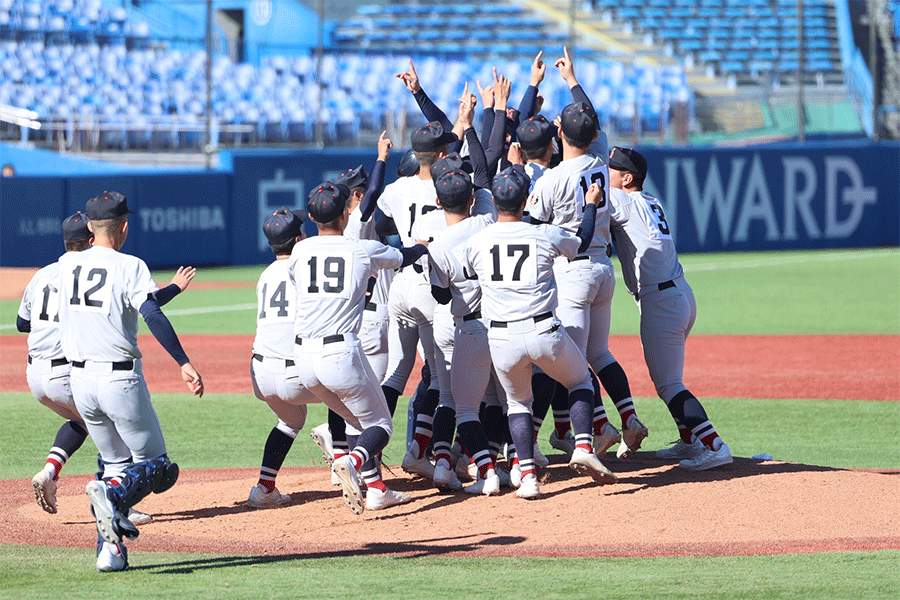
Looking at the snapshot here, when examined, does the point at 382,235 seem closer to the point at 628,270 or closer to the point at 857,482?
the point at 628,270

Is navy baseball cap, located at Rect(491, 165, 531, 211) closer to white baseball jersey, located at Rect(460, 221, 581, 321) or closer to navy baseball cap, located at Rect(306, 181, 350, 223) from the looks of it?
white baseball jersey, located at Rect(460, 221, 581, 321)

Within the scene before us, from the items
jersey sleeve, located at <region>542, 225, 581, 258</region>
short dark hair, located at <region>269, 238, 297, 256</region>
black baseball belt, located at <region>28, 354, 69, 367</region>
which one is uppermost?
jersey sleeve, located at <region>542, 225, 581, 258</region>

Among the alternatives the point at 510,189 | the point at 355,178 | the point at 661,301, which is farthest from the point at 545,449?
the point at 510,189

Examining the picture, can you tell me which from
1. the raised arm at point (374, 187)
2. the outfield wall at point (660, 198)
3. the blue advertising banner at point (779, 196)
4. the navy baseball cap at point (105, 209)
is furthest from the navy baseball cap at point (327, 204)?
the blue advertising banner at point (779, 196)

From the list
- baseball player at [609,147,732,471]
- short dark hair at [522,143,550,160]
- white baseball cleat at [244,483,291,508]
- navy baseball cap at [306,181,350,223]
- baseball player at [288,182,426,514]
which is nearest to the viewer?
baseball player at [288,182,426,514]

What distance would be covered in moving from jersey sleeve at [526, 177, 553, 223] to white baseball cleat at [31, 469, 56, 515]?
288cm

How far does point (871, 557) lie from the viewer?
18.3 feet

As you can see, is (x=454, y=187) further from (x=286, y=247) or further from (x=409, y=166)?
(x=409, y=166)

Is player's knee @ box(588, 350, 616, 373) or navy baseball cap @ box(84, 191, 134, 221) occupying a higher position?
navy baseball cap @ box(84, 191, 134, 221)

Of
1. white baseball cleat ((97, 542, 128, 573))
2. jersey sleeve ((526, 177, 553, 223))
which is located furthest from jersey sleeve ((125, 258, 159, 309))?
jersey sleeve ((526, 177, 553, 223))

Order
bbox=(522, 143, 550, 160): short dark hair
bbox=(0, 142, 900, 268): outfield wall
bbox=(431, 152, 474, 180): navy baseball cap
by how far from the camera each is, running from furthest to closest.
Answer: bbox=(0, 142, 900, 268): outfield wall, bbox=(522, 143, 550, 160): short dark hair, bbox=(431, 152, 474, 180): navy baseball cap

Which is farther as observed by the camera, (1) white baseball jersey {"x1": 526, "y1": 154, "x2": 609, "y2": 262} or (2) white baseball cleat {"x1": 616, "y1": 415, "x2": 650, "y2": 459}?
(2) white baseball cleat {"x1": 616, "y1": 415, "x2": 650, "y2": 459}

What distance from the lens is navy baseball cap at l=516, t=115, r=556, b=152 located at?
693 centimetres

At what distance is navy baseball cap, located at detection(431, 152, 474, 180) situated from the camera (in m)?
6.66
